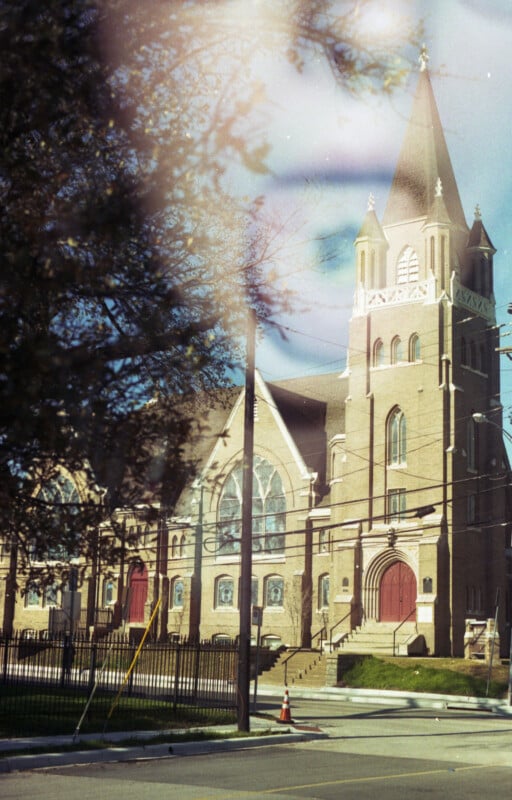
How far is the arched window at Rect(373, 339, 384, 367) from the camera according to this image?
54500mm

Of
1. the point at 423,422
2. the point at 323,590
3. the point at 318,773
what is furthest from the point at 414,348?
the point at 318,773

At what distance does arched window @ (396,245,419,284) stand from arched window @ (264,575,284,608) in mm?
17542

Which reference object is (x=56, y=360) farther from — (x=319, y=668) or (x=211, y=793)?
(x=319, y=668)

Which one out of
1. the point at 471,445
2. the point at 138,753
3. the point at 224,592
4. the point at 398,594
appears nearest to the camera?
the point at 138,753

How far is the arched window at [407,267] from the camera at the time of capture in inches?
2157

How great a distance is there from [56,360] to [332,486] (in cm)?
4934

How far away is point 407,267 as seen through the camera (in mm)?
55031

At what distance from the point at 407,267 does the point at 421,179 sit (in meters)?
5.29

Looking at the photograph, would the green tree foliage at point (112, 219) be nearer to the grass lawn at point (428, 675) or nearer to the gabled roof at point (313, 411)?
the grass lawn at point (428, 675)

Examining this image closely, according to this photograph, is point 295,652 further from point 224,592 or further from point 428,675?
point 224,592

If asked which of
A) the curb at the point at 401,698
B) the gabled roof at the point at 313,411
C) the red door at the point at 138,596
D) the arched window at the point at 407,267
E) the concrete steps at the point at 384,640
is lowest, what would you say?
the curb at the point at 401,698

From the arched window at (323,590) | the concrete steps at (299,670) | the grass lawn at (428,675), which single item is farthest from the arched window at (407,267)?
the grass lawn at (428,675)

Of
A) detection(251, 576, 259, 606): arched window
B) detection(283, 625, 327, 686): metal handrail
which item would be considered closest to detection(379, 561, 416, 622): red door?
detection(283, 625, 327, 686): metal handrail

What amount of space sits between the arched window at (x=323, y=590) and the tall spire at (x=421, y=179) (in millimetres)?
19549
